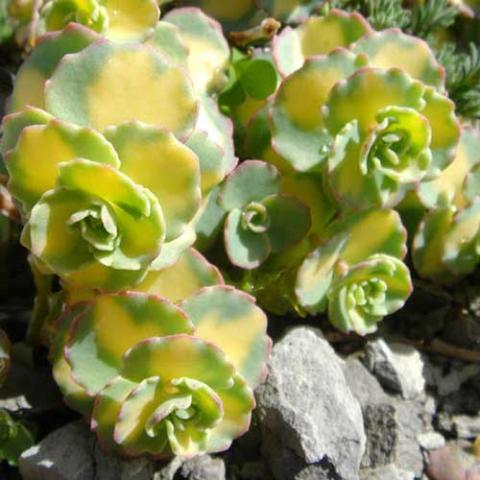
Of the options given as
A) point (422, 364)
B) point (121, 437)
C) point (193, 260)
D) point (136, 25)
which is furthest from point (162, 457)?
point (136, 25)

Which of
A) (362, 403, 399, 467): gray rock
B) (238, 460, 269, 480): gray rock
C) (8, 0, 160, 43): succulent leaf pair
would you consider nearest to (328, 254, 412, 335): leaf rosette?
(362, 403, 399, 467): gray rock

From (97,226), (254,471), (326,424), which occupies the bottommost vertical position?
(254,471)

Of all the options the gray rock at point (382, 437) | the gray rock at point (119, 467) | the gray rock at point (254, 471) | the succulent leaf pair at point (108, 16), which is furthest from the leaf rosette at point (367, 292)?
the succulent leaf pair at point (108, 16)

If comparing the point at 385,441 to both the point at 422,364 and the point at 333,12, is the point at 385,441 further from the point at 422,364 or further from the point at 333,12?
the point at 333,12

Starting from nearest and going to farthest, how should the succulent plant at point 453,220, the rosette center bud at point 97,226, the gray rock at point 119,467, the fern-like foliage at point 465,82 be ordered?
the rosette center bud at point 97,226 < the gray rock at point 119,467 < the succulent plant at point 453,220 < the fern-like foliage at point 465,82

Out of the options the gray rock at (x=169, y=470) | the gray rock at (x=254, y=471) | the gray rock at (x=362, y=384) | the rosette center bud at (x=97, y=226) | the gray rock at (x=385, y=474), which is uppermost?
the rosette center bud at (x=97, y=226)

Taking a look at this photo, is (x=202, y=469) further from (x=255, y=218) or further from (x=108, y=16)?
(x=108, y=16)

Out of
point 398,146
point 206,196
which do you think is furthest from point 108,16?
point 398,146

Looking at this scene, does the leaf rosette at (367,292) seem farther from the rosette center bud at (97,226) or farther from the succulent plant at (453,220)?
the rosette center bud at (97,226)
